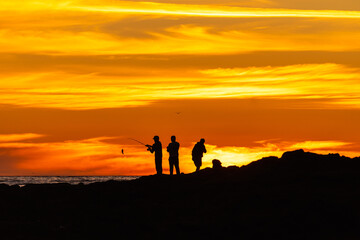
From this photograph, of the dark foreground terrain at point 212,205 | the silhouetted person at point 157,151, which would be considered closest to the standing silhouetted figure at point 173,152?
the silhouetted person at point 157,151

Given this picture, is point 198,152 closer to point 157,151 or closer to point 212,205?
point 157,151

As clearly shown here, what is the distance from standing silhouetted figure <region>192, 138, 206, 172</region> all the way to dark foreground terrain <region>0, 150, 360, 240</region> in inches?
130

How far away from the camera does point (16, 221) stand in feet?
93.0

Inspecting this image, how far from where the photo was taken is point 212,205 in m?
27.7

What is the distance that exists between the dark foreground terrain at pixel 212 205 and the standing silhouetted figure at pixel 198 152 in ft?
10.8

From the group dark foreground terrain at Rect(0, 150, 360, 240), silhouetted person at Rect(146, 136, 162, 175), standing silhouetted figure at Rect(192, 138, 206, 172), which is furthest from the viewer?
standing silhouetted figure at Rect(192, 138, 206, 172)

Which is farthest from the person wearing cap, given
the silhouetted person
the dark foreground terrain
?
the dark foreground terrain

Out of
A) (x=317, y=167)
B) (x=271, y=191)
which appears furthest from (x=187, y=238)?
(x=317, y=167)

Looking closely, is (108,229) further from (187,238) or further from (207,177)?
(207,177)

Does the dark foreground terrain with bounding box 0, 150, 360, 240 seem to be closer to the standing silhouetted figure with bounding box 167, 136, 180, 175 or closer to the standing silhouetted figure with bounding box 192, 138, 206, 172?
the standing silhouetted figure with bounding box 167, 136, 180, 175

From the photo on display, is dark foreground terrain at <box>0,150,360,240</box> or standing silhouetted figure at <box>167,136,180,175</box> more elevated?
standing silhouetted figure at <box>167,136,180,175</box>

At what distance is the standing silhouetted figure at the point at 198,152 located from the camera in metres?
38.5

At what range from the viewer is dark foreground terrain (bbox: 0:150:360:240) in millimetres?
24953

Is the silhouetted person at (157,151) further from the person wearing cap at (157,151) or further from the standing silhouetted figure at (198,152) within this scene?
the standing silhouetted figure at (198,152)
